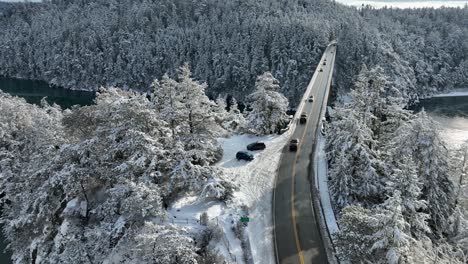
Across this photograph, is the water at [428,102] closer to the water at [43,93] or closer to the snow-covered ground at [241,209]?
the water at [43,93]

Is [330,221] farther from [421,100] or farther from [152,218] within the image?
[421,100]

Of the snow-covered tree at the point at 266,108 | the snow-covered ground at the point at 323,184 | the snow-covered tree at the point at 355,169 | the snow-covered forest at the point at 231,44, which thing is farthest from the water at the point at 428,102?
the snow-covered tree at the point at 355,169

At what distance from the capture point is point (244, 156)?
1620 inches

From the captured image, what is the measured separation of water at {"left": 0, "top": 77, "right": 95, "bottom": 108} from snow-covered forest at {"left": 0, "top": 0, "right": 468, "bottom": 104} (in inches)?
198

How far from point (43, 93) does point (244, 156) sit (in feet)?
336

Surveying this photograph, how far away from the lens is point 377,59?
10325 centimetres

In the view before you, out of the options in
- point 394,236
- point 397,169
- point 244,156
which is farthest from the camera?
point 244,156

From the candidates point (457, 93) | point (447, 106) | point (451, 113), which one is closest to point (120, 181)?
point (451, 113)

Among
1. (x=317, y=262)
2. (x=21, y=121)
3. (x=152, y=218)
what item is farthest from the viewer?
(x=21, y=121)

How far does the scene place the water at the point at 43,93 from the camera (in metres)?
112

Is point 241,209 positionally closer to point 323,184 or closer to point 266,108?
point 323,184

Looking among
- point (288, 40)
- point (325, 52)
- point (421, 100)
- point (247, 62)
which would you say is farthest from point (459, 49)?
point (247, 62)

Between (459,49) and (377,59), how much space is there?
143 ft

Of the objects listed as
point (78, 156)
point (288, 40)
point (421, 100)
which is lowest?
point (421, 100)
